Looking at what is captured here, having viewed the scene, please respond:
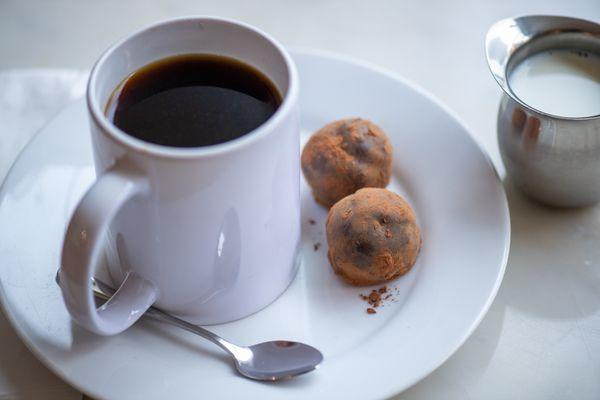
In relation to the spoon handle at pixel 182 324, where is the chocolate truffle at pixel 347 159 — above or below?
above

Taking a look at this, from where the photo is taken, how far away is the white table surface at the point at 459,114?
0.81 m

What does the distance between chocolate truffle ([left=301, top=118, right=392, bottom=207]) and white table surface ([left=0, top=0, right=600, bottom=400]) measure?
0.71 ft

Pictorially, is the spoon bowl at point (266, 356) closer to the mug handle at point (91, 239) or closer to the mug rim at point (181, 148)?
the mug handle at point (91, 239)

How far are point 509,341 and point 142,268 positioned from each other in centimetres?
44

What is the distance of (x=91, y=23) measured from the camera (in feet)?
4.33

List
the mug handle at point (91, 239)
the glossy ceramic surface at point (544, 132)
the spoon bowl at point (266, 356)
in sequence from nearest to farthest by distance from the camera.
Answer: the mug handle at point (91, 239), the spoon bowl at point (266, 356), the glossy ceramic surface at point (544, 132)

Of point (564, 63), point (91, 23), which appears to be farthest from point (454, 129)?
point (91, 23)

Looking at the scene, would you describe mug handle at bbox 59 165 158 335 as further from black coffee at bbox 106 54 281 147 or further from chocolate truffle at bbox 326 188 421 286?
chocolate truffle at bbox 326 188 421 286

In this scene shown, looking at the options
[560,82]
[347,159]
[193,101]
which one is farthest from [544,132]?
[193,101]

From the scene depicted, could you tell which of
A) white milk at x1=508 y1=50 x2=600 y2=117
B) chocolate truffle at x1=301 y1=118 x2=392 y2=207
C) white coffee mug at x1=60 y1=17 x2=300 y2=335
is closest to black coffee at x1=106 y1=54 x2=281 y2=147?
white coffee mug at x1=60 y1=17 x2=300 y2=335

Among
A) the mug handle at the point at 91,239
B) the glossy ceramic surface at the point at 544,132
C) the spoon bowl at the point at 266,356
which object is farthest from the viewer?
the glossy ceramic surface at the point at 544,132

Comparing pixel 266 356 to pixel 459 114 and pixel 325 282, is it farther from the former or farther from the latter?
pixel 459 114

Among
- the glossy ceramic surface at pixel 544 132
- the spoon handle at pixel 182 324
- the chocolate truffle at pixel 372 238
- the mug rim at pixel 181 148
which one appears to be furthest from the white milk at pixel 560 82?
the spoon handle at pixel 182 324

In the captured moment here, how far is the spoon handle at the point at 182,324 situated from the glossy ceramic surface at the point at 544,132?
1.48 feet
